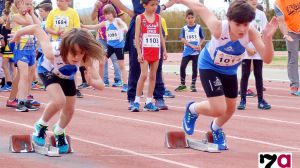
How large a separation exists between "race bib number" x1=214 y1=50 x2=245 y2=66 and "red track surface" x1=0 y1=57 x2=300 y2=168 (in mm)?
1029

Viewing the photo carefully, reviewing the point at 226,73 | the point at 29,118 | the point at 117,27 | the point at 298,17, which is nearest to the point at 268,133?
the point at 226,73

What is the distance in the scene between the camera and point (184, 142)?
10031 millimetres

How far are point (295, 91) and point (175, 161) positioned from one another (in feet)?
31.0

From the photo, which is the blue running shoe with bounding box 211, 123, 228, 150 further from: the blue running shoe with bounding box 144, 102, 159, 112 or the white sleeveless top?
the blue running shoe with bounding box 144, 102, 159, 112

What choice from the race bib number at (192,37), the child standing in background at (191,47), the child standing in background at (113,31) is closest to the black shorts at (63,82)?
the child standing in background at (191,47)

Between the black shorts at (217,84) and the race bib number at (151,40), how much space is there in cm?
407

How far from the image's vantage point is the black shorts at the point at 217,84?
965 centimetres

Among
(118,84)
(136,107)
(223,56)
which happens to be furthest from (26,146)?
(118,84)

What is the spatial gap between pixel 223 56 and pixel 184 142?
120 cm

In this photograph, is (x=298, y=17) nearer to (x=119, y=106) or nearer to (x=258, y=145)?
(x=119, y=106)

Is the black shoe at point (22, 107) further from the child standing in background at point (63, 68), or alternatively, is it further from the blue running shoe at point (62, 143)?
the blue running shoe at point (62, 143)

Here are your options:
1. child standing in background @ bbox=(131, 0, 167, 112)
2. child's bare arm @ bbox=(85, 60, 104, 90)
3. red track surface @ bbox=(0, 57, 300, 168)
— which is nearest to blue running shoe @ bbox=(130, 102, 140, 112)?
child standing in background @ bbox=(131, 0, 167, 112)

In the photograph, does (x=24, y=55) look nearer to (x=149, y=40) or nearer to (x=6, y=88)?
(x=149, y=40)

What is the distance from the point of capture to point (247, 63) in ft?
47.9
